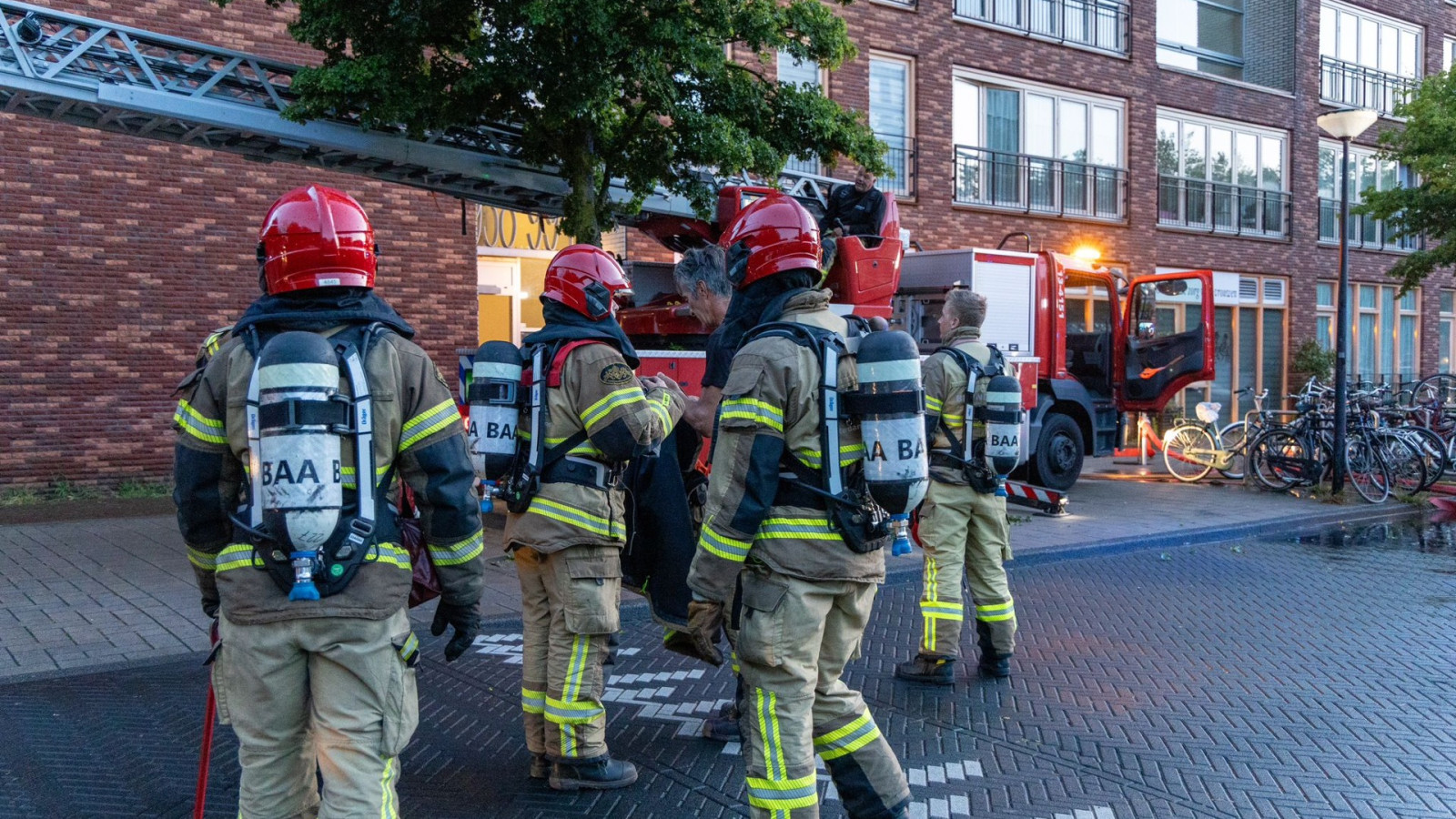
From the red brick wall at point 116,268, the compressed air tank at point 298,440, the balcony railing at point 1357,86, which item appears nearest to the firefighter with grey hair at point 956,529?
the compressed air tank at point 298,440

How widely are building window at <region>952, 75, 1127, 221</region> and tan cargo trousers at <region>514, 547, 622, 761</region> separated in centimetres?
1615

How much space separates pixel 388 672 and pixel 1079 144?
2026 cm

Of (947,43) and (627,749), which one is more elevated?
(947,43)

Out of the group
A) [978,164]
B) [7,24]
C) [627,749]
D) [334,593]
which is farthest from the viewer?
[978,164]

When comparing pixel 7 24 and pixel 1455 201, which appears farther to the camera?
pixel 1455 201

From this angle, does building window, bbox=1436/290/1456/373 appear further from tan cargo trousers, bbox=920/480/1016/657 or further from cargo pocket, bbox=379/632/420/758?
cargo pocket, bbox=379/632/420/758

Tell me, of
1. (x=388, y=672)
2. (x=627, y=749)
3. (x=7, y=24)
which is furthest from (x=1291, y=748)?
(x=7, y=24)

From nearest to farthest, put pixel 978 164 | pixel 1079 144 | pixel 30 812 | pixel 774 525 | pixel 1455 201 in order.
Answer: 1. pixel 774 525
2. pixel 30 812
3. pixel 1455 201
4. pixel 978 164
5. pixel 1079 144

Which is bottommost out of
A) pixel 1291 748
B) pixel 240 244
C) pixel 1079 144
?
pixel 1291 748

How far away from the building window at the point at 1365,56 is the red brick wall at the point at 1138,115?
320 millimetres

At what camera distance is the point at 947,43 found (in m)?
19.1

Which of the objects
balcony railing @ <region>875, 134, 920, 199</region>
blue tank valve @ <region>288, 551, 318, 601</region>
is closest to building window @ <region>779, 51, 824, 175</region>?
balcony railing @ <region>875, 134, 920, 199</region>

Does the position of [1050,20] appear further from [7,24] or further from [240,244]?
[7,24]

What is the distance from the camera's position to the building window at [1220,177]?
2264 centimetres
